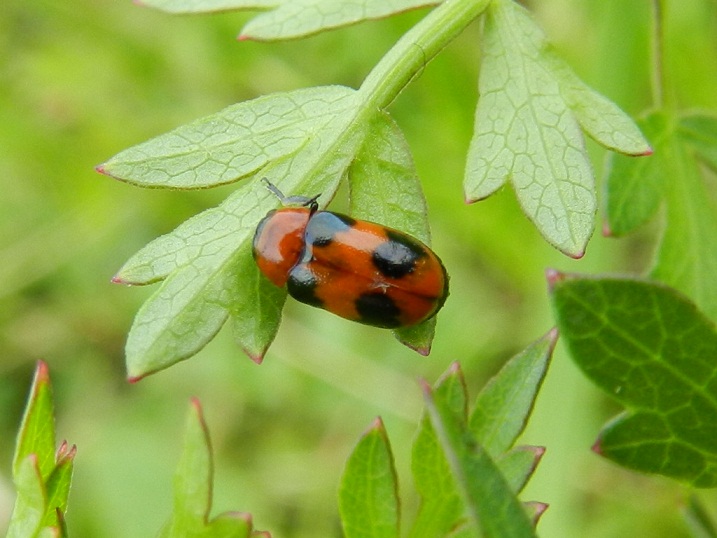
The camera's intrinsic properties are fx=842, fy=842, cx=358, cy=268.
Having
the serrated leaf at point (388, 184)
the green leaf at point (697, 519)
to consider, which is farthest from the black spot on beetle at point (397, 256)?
the green leaf at point (697, 519)

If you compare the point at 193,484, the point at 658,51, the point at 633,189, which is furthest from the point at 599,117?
the point at 193,484

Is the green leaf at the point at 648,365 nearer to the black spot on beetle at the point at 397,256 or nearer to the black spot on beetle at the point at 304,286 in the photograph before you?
the black spot on beetle at the point at 397,256

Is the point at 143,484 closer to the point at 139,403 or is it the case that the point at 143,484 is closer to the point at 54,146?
the point at 139,403

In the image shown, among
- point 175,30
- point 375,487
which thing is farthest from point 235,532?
point 175,30

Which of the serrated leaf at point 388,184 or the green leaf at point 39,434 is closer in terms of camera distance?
the green leaf at point 39,434

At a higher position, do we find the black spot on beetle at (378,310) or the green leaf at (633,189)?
the green leaf at (633,189)
